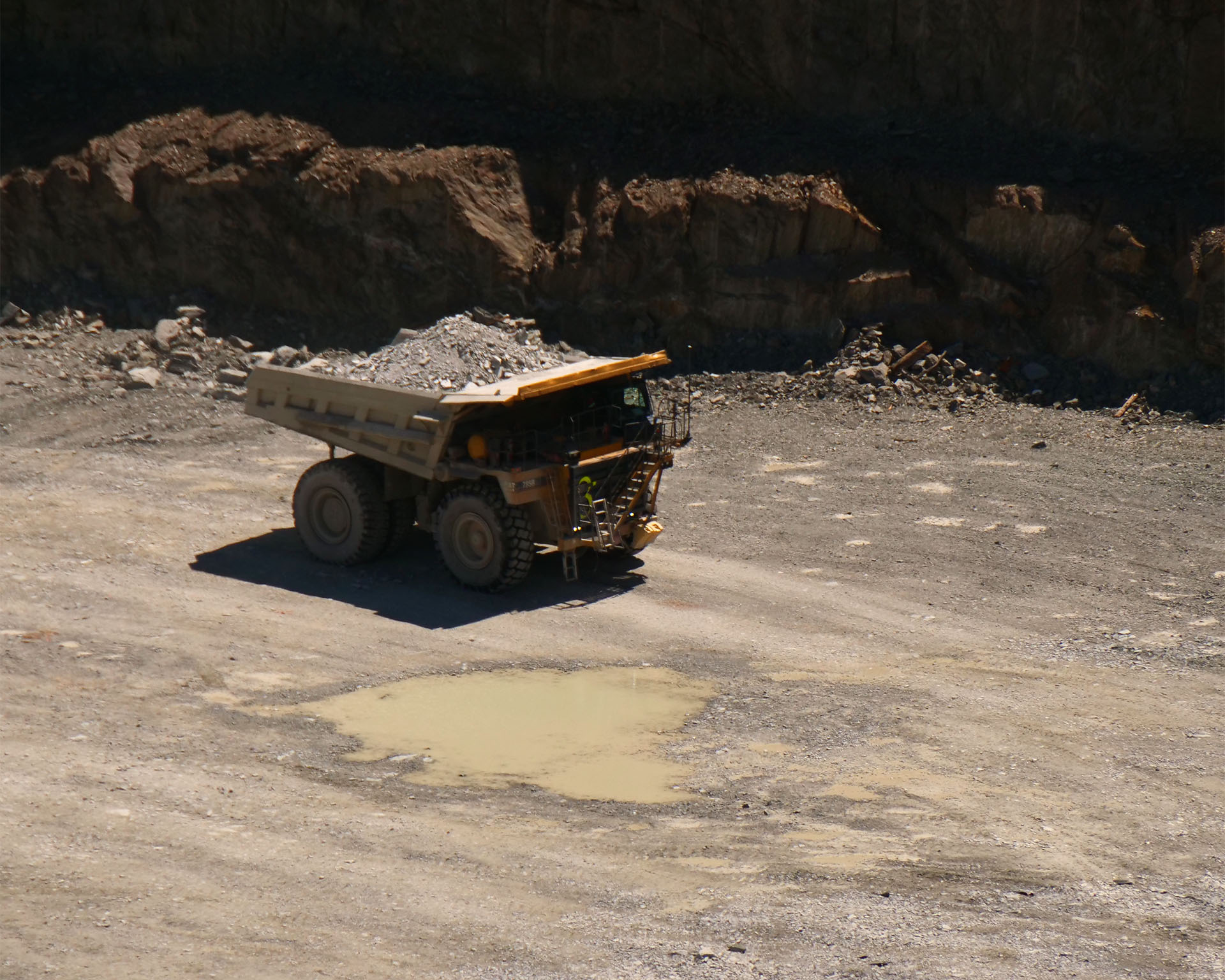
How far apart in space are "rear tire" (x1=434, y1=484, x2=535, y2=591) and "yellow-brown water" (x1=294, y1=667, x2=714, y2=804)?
64.3 inches

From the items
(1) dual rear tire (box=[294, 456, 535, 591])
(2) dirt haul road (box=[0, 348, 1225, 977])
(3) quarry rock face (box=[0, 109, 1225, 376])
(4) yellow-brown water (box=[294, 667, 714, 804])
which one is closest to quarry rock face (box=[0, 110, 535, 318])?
(3) quarry rock face (box=[0, 109, 1225, 376])

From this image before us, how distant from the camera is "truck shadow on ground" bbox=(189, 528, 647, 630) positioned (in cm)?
1308

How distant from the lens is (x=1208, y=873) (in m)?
8.20

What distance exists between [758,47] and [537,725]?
1538 centimetres

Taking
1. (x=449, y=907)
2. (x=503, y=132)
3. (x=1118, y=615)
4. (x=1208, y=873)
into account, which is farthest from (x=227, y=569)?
(x=503, y=132)

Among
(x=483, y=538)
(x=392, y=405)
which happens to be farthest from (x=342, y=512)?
(x=483, y=538)

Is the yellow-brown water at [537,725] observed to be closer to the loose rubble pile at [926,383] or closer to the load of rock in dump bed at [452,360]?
the load of rock in dump bed at [452,360]

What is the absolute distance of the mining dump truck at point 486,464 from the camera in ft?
42.8

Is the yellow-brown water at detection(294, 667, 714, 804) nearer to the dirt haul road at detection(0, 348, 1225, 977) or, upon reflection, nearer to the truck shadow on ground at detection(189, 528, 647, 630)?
the dirt haul road at detection(0, 348, 1225, 977)

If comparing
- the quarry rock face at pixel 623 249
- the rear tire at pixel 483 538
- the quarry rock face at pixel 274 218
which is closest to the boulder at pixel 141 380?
the quarry rock face at pixel 623 249

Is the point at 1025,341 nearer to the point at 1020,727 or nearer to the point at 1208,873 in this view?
the point at 1020,727

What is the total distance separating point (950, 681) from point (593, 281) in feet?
39.8

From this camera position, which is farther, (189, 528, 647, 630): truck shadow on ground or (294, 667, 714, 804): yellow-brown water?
(189, 528, 647, 630): truck shadow on ground

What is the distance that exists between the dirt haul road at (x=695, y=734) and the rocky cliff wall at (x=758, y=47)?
6.33 m
